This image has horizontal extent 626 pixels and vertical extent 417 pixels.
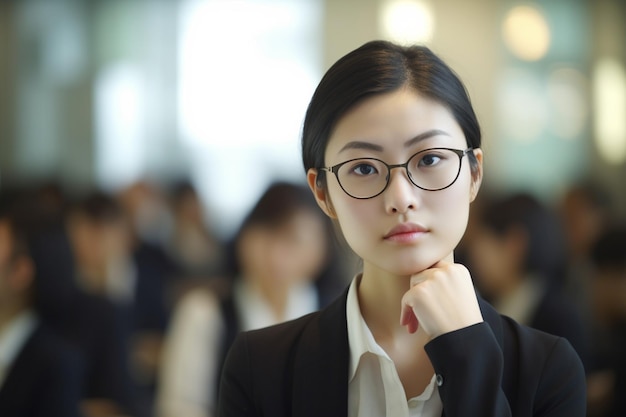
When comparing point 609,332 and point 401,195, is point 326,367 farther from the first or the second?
point 609,332

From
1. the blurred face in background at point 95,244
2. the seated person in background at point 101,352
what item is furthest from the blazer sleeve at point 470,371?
the blurred face in background at point 95,244

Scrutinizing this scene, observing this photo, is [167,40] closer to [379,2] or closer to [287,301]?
[379,2]

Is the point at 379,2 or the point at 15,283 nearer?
the point at 15,283

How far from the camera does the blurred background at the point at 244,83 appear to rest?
9727 millimetres

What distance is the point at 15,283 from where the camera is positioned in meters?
2.71

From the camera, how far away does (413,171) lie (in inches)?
53.7

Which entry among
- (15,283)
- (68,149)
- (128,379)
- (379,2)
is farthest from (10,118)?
(15,283)

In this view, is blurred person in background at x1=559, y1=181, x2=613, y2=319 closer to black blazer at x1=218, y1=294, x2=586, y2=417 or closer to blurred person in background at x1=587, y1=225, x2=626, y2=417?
blurred person in background at x1=587, y1=225, x2=626, y2=417

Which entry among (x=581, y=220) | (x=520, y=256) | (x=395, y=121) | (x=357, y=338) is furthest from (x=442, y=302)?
(x=581, y=220)

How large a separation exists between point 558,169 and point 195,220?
4409 millimetres

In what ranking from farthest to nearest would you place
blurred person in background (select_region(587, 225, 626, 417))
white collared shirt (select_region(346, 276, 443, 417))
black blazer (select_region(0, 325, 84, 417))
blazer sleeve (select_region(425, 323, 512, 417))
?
blurred person in background (select_region(587, 225, 626, 417)) < black blazer (select_region(0, 325, 84, 417)) < white collared shirt (select_region(346, 276, 443, 417)) < blazer sleeve (select_region(425, 323, 512, 417))

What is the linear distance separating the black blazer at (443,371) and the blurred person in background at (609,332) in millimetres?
1846

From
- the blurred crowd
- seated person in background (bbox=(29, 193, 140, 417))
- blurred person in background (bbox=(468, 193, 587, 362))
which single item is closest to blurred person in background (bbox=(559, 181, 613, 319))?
the blurred crowd

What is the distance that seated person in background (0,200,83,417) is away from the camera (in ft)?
8.11
